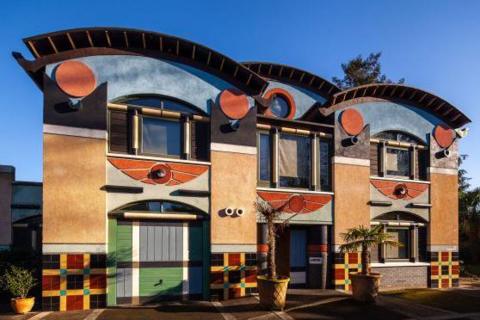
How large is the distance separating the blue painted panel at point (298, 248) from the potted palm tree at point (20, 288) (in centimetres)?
954

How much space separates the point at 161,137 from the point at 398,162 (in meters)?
11.0

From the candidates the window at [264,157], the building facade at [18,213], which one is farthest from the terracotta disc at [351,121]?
the building facade at [18,213]

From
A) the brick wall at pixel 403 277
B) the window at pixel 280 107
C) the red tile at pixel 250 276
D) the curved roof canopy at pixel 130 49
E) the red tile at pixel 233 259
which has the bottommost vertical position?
the brick wall at pixel 403 277

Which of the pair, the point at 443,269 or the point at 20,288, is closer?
the point at 20,288

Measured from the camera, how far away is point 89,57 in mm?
12969

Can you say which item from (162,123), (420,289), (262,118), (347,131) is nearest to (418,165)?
(347,131)

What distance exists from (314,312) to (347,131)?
25.8 ft

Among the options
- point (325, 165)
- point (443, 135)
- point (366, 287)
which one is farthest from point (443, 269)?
point (325, 165)

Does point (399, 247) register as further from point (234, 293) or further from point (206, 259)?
point (206, 259)

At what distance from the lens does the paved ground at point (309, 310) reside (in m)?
Result: 11.4

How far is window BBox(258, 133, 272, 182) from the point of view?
1533 centimetres

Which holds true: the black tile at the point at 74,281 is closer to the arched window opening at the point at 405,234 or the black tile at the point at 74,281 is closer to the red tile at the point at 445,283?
the arched window opening at the point at 405,234

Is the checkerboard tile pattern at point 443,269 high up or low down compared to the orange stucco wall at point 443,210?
down

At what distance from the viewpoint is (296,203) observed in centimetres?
1543
